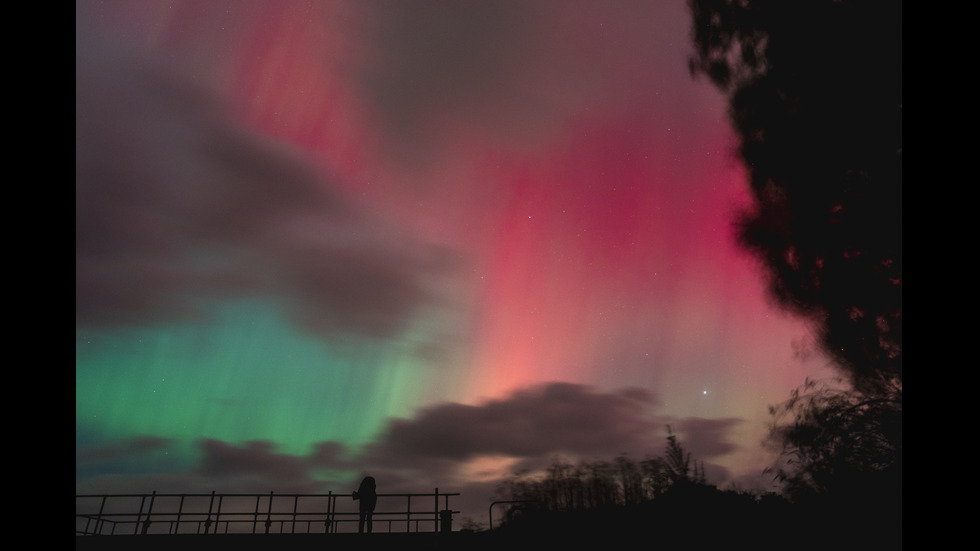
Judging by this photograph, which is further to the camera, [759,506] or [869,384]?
[759,506]

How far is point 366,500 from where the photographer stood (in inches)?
695

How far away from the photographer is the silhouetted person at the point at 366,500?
17.5m

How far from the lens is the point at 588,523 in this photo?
18953mm

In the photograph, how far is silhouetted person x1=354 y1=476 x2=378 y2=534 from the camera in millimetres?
17500

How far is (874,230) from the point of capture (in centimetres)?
1638
